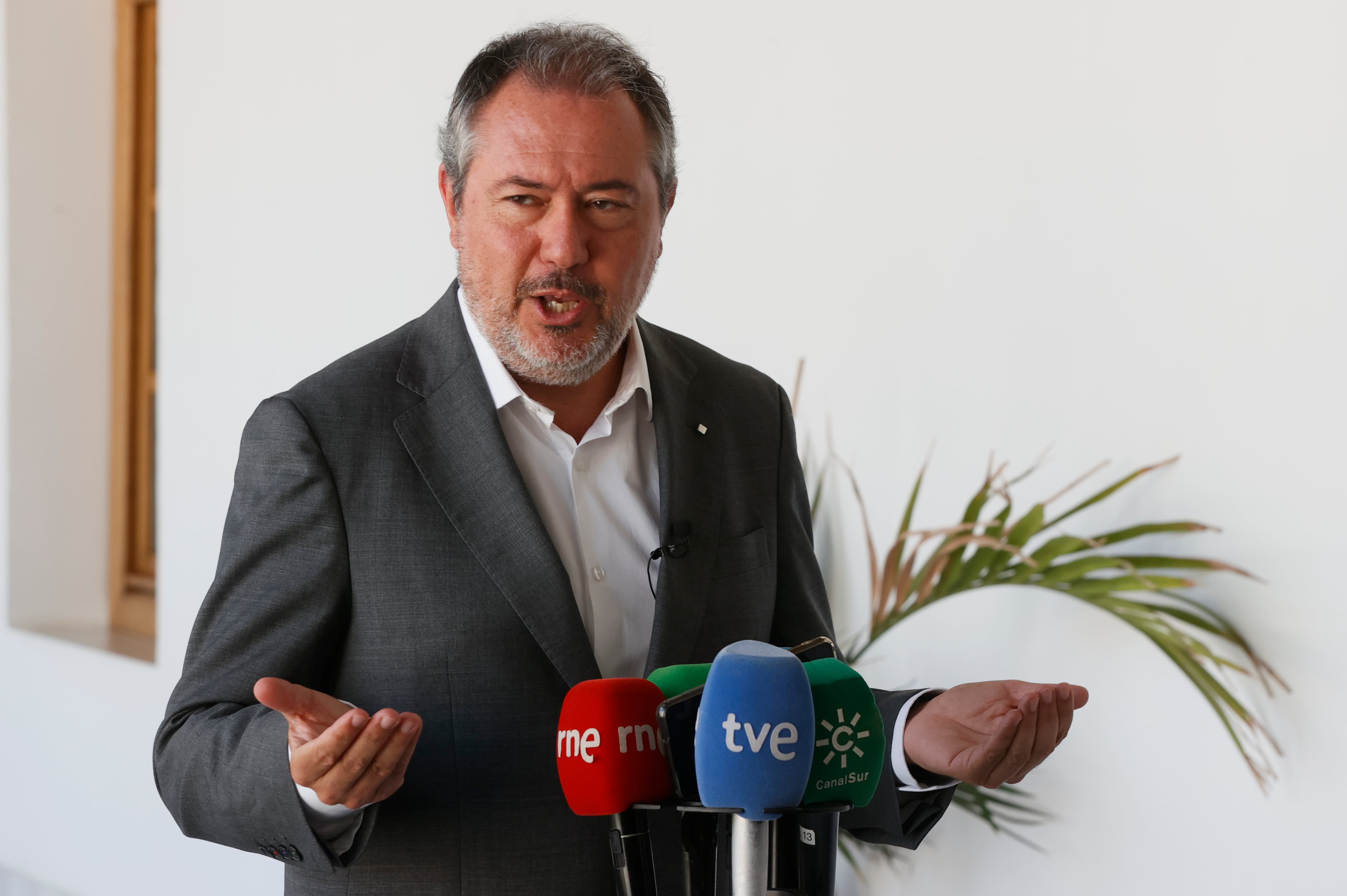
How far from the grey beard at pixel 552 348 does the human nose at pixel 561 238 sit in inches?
0.8

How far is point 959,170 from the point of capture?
2.36 meters

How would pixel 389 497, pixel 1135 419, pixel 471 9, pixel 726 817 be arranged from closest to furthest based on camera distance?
pixel 726 817
pixel 389 497
pixel 1135 419
pixel 471 9

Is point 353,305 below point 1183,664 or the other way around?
the other way around

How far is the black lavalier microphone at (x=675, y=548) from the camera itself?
133 cm

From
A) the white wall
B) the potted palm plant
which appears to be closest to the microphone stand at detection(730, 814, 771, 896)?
the potted palm plant

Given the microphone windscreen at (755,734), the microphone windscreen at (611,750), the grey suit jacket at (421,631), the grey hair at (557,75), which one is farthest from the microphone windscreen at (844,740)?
the grey hair at (557,75)

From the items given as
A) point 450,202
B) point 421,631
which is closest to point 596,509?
point 421,631

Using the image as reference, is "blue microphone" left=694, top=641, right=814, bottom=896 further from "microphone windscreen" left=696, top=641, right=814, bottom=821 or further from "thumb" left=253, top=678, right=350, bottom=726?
"thumb" left=253, top=678, right=350, bottom=726

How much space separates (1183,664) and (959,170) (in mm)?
1007

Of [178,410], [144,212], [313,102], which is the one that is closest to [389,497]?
[313,102]

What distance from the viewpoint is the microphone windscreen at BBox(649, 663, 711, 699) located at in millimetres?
1066

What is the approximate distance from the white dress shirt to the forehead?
19 centimetres

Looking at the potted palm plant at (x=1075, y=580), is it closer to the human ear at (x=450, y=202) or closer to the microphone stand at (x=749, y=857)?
the human ear at (x=450, y=202)

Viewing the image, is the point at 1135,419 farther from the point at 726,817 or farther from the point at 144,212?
the point at 144,212
